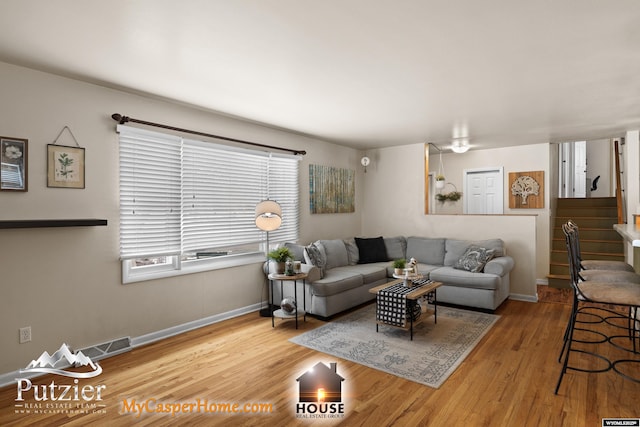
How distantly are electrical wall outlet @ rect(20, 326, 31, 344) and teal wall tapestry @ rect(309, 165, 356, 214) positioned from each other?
3.69 m

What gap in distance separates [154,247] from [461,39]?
332cm

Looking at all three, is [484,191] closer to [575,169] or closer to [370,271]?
[575,169]

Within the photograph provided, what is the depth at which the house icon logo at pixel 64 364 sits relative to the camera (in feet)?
9.50

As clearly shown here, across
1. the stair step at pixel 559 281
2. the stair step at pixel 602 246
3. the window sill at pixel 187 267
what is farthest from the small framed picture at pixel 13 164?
the stair step at pixel 602 246

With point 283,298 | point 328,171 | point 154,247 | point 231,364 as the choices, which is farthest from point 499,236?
point 154,247

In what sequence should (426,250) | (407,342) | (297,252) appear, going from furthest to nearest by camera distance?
(426,250) → (297,252) → (407,342)

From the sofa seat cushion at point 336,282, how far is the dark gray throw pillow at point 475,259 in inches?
57.9

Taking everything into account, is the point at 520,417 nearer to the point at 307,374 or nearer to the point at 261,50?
the point at 307,374

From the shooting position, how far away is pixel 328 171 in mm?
5977

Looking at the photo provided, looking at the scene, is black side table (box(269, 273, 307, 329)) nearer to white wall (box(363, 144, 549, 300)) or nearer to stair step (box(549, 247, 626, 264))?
white wall (box(363, 144, 549, 300))

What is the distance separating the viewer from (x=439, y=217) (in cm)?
603

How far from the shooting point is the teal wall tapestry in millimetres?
5684

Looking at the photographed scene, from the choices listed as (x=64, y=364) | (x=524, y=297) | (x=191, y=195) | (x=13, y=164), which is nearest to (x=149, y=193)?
(x=191, y=195)

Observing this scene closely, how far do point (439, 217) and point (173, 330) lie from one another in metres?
4.41
